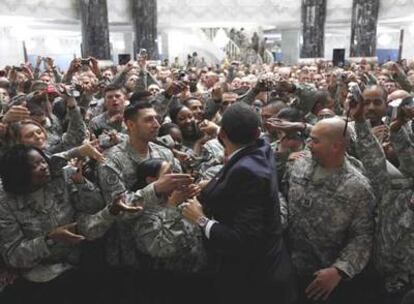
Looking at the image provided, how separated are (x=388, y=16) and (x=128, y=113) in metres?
14.7

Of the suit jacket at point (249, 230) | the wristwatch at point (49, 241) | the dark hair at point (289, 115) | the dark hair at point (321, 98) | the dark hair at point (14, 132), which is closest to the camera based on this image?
the suit jacket at point (249, 230)

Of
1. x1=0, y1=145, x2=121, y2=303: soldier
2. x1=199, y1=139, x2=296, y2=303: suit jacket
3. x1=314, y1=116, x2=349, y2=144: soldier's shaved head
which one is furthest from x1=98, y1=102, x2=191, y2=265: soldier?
x1=314, y1=116, x2=349, y2=144: soldier's shaved head

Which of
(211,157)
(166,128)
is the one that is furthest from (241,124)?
(166,128)

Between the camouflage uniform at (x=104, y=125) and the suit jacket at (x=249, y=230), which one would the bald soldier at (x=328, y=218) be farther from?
the camouflage uniform at (x=104, y=125)

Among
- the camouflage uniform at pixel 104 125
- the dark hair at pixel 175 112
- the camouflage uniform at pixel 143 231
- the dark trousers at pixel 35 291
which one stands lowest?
the dark trousers at pixel 35 291

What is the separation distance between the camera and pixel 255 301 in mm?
2025

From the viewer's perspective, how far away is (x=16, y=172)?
2.37 meters

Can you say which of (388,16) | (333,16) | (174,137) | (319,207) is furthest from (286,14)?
(319,207)

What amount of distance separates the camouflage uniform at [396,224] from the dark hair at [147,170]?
48.5 inches

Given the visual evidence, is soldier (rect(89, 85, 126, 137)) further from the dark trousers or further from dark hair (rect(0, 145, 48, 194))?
the dark trousers

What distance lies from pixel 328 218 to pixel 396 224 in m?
0.37

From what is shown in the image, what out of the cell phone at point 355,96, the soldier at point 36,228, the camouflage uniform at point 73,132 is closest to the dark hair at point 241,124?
the cell phone at point 355,96

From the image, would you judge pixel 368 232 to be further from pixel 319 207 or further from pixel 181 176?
pixel 181 176

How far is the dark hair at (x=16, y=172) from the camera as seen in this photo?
237 cm
